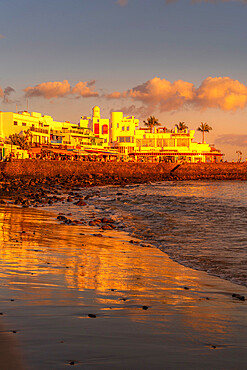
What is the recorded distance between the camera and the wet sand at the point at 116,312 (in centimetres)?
411

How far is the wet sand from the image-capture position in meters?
4.11

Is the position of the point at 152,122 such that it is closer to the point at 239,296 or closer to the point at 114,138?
the point at 114,138

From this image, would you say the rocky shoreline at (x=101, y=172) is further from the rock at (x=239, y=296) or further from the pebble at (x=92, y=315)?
the pebble at (x=92, y=315)

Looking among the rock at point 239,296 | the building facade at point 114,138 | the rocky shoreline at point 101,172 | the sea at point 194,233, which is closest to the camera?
the rock at point 239,296

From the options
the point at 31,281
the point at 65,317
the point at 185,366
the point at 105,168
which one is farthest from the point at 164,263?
the point at 105,168

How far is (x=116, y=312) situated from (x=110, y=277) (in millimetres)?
2366

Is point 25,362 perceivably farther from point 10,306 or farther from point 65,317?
point 10,306

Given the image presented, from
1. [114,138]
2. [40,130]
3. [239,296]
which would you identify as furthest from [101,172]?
[239,296]

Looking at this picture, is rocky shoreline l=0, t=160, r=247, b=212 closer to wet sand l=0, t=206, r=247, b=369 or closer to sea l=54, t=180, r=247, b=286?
sea l=54, t=180, r=247, b=286

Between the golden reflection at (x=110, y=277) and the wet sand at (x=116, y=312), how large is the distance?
0.06 feet

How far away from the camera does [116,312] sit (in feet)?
18.5

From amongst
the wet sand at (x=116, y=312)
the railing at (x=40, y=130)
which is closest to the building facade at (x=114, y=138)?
the railing at (x=40, y=130)

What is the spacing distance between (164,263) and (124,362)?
5.95 m

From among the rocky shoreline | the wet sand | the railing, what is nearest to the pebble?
the wet sand
